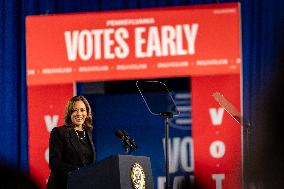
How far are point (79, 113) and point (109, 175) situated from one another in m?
0.72

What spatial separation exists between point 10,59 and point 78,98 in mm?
2825

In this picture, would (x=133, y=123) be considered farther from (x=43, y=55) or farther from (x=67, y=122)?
(x=67, y=122)

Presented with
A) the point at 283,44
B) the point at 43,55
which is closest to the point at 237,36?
the point at 43,55

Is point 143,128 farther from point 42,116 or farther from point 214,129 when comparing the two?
point 42,116

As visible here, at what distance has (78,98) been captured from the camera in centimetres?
302

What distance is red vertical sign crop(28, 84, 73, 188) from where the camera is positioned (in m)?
5.45

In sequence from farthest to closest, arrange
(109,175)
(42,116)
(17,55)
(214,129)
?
1. (17,55)
2. (42,116)
3. (214,129)
4. (109,175)

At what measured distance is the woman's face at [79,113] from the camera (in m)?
2.99

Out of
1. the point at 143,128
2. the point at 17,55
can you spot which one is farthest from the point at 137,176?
the point at 17,55

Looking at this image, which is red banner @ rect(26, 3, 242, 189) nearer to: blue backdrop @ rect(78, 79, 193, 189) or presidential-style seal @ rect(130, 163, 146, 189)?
blue backdrop @ rect(78, 79, 193, 189)

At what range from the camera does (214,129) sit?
5.27m

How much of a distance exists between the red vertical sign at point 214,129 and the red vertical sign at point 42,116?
1.24 metres

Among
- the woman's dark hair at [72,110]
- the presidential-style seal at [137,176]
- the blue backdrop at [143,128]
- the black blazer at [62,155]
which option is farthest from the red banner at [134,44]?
the presidential-style seal at [137,176]

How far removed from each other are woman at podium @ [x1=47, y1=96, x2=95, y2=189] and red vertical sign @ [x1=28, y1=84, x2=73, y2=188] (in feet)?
8.05
